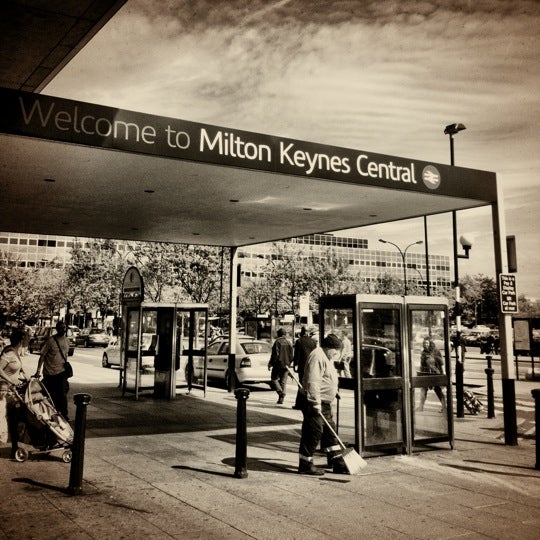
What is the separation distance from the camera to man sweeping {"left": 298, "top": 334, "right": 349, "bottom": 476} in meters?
6.91

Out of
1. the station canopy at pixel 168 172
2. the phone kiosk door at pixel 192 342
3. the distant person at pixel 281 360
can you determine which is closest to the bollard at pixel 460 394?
the station canopy at pixel 168 172

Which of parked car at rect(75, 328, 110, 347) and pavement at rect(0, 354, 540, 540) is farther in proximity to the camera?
parked car at rect(75, 328, 110, 347)

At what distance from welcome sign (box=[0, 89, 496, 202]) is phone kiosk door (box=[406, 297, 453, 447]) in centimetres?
196

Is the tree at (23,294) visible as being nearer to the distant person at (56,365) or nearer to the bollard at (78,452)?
the distant person at (56,365)

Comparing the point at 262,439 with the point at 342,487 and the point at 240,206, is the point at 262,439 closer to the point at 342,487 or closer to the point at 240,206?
the point at 342,487

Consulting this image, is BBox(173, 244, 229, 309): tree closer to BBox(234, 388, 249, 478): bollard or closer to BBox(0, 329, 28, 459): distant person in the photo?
BBox(0, 329, 28, 459): distant person

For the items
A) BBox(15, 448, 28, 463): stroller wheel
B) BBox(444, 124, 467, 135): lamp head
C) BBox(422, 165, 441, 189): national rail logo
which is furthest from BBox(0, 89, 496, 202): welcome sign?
BBox(444, 124, 467, 135): lamp head

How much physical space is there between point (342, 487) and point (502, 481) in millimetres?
1972

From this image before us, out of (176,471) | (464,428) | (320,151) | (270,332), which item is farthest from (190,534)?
(270,332)

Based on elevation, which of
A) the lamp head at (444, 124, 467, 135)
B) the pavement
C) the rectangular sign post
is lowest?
the pavement

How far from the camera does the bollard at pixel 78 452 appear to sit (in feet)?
19.2

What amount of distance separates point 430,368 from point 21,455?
19.6ft

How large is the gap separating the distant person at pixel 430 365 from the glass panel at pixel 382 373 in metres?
0.60

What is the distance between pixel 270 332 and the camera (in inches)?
1572
